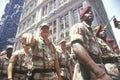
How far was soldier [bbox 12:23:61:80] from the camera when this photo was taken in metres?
3.67

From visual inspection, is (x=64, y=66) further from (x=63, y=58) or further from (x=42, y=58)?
(x=42, y=58)

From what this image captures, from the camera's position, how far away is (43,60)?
3811 mm

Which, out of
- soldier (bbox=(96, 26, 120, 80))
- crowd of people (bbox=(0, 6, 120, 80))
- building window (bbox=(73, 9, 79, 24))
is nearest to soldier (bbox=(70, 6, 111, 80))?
crowd of people (bbox=(0, 6, 120, 80))

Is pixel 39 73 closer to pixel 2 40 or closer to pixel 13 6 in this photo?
pixel 2 40

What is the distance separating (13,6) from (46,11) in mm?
27580

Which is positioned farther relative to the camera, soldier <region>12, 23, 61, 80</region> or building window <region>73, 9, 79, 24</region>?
building window <region>73, 9, 79, 24</region>

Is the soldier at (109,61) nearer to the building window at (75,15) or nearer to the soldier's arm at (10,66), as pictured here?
the soldier's arm at (10,66)

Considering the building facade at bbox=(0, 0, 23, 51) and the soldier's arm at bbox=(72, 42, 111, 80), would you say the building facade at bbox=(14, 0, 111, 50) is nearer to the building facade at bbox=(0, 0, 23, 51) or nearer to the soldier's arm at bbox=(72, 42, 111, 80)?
the building facade at bbox=(0, 0, 23, 51)

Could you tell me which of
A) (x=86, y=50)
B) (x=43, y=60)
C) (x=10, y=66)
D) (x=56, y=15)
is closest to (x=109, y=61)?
(x=43, y=60)

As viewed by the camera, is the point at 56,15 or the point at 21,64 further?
the point at 56,15

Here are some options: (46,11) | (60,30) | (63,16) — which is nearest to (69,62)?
(60,30)

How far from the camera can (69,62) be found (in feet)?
17.1

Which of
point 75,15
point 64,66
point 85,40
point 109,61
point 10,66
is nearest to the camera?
point 85,40

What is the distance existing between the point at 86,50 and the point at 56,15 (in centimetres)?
2347
